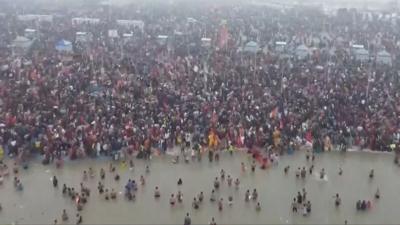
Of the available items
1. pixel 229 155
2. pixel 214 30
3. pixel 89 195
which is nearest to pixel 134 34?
pixel 214 30

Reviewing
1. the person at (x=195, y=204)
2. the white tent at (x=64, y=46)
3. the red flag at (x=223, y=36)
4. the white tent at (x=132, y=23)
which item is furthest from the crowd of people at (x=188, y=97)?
the white tent at (x=132, y=23)

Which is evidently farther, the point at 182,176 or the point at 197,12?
the point at 197,12

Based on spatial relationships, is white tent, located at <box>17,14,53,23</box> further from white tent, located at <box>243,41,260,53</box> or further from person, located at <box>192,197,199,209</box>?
person, located at <box>192,197,199,209</box>

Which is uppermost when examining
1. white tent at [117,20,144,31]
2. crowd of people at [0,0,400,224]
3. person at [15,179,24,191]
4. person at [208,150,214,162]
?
white tent at [117,20,144,31]

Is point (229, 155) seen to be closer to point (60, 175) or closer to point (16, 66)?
point (60, 175)

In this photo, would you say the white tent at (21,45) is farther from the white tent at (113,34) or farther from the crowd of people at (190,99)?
the white tent at (113,34)

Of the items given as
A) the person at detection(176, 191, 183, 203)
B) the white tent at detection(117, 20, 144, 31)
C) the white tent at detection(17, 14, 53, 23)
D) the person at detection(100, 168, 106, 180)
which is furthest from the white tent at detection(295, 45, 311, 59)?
the white tent at detection(17, 14, 53, 23)
